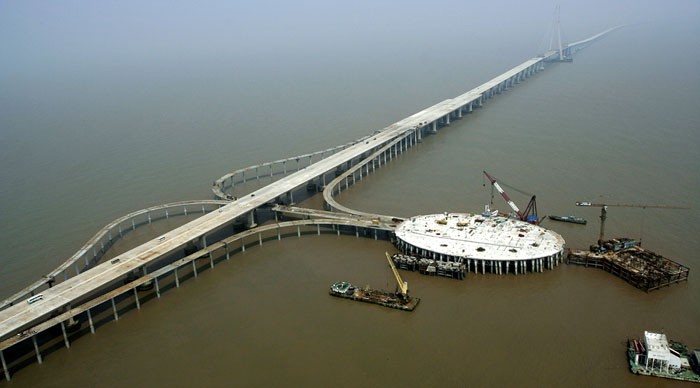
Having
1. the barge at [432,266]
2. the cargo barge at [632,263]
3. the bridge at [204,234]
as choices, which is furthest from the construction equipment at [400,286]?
the cargo barge at [632,263]

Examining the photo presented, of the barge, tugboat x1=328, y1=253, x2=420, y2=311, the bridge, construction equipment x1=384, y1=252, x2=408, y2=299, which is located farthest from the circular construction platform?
tugboat x1=328, y1=253, x2=420, y2=311

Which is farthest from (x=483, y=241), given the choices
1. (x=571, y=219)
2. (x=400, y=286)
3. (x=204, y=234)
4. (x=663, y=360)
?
(x=204, y=234)

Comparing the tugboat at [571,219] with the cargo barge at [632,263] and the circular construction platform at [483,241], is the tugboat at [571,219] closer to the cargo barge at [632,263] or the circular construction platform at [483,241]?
the circular construction platform at [483,241]

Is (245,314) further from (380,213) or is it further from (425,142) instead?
(425,142)

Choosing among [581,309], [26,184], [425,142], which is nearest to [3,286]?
[26,184]

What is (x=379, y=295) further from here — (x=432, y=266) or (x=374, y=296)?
(x=432, y=266)
